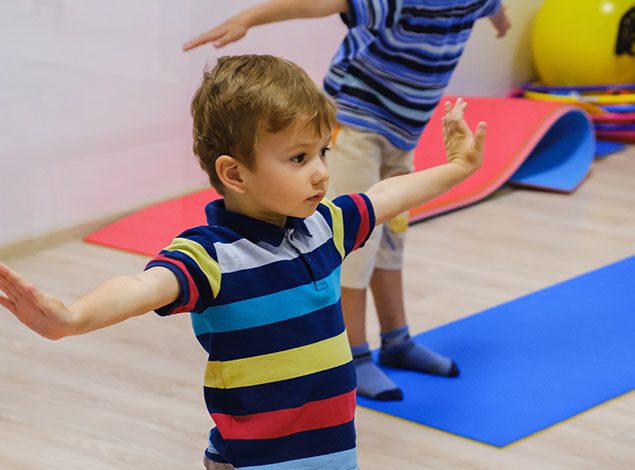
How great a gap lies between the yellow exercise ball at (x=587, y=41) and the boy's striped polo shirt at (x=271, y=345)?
13.5 ft

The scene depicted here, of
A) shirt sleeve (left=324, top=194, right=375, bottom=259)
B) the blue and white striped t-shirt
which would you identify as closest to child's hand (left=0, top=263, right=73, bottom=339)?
shirt sleeve (left=324, top=194, right=375, bottom=259)

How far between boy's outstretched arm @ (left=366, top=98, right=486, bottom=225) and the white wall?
2067mm

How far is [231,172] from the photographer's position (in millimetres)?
1536

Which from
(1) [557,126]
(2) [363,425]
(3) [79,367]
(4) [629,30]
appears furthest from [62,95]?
(4) [629,30]

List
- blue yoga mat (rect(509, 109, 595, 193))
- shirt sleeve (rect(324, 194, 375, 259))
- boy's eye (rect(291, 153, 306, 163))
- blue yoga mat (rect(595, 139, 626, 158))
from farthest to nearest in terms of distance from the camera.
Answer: blue yoga mat (rect(595, 139, 626, 158)) < blue yoga mat (rect(509, 109, 595, 193)) < shirt sleeve (rect(324, 194, 375, 259)) < boy's eye (rect(291, 153, 306, 163))

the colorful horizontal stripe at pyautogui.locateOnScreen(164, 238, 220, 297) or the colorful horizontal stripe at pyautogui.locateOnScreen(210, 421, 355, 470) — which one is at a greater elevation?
the colorful horizontal stripe at pyautogui.locateOnScreen(164, 238, 220, 297)

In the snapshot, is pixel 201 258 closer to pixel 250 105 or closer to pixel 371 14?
pixel 250 105

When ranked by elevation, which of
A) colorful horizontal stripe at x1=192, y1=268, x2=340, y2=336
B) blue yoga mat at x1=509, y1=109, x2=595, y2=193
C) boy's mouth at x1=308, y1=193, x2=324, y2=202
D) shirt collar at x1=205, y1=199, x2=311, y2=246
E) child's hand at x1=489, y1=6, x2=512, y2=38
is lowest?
blue yoga mat at x1=509, y1=109, x2=595, y2=193

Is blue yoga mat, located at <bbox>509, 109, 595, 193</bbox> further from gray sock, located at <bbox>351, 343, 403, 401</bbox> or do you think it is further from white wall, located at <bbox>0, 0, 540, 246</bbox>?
gray sock, located at <bbox>351, 343, 403, 401</bbox>

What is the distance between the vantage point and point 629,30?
533cm

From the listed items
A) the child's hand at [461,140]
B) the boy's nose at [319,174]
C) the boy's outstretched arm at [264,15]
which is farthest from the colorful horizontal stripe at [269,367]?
the boy's outstretched arm at [264,15]

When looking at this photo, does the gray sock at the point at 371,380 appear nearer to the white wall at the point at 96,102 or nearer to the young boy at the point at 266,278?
the young boy at the point at 266,278

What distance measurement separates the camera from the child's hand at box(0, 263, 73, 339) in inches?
47.9

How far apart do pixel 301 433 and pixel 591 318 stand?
5.79 ft
